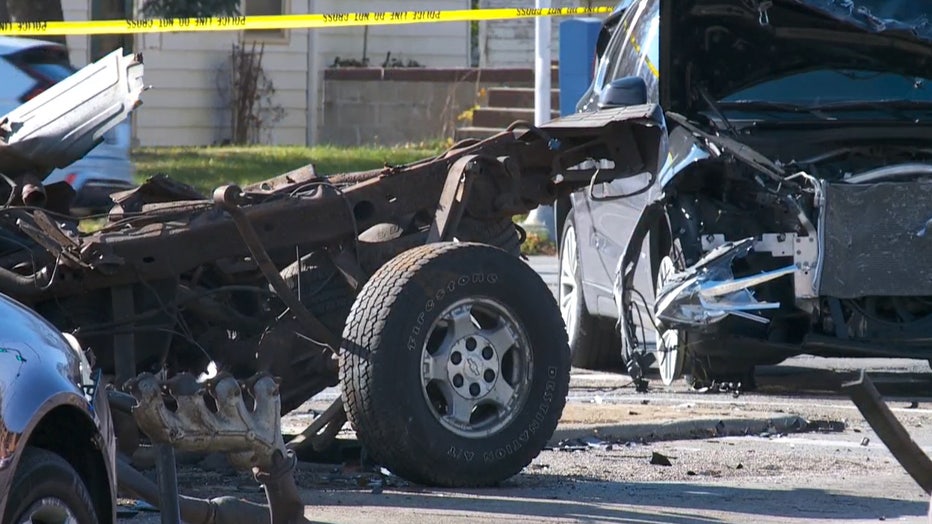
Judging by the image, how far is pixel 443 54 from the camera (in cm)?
3195

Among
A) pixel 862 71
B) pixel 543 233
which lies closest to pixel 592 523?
pixel 862 71

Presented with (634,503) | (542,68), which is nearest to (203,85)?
(542,68)

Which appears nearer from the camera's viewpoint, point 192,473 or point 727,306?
point 192,473

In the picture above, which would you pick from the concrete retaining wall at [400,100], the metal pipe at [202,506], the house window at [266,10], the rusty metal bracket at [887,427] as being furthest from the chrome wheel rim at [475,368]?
the house window at [266,10]

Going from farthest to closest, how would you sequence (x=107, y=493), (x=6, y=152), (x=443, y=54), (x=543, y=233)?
(x=443, y=54) → (x=543, y=233) → (x=6, y=152) → (x=107, y=493)

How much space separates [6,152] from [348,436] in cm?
202

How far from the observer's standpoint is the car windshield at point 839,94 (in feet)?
32.4

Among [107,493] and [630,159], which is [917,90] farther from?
[107,493]

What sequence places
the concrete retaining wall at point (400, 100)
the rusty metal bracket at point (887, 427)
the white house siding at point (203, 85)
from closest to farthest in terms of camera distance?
the rusty metal bracket at point (887, 427)
the concrete retaining wall at point (400, 100)
the white house siding at point (203, 85)

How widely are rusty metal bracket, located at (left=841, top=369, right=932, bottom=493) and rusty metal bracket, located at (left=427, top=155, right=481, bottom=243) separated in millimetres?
2271

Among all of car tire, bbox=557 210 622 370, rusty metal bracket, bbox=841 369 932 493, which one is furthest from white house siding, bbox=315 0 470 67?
rusty metal bracket, bbox=841 369 932 493

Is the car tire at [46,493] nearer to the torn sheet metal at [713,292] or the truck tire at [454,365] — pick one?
the truck tire at [454,365]

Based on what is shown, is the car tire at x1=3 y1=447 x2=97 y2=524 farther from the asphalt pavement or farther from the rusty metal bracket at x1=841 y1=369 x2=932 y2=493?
the rusty metal bracket at x1=841 y1=369 x2=932 y2=493

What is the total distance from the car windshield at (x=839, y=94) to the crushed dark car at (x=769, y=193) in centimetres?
1
